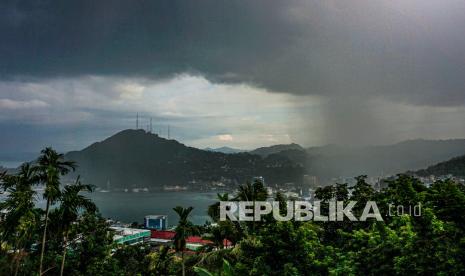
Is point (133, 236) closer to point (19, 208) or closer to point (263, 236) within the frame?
point (19, 208)

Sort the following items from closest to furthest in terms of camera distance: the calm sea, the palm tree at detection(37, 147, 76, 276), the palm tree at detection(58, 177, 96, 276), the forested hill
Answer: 1. the palm tree at detection(37, 147, 76, 276)
2. the palm tree at detection(58, 177, 96, 276)
3. the forested hill
4. the calm sea

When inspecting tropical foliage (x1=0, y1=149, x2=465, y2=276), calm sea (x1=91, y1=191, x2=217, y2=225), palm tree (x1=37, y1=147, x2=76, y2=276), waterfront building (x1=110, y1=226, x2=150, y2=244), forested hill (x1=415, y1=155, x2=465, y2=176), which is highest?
forested hill (x1=415, y1=155, x2=465, y2=176)

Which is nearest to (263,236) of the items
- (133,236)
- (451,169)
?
(133,236)

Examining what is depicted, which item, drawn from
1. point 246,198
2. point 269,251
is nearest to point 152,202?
point 246,198

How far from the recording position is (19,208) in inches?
556

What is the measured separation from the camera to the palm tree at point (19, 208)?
14102mm

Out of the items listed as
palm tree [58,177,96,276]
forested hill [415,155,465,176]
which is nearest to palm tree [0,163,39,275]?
palm tree [58,177,96,276]

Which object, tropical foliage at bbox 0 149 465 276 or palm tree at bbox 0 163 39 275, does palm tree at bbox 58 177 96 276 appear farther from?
palm tree at bbox 0 163 39 275

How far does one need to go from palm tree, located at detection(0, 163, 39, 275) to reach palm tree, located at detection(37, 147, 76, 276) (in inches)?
18.7

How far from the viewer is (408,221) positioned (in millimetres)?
13031

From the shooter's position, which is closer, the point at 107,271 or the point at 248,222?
the point at 107,271

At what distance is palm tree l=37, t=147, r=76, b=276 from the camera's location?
15.0 meters

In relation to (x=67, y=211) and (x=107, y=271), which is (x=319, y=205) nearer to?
(x=107, y=271)

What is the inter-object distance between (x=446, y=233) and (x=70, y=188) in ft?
42.6
